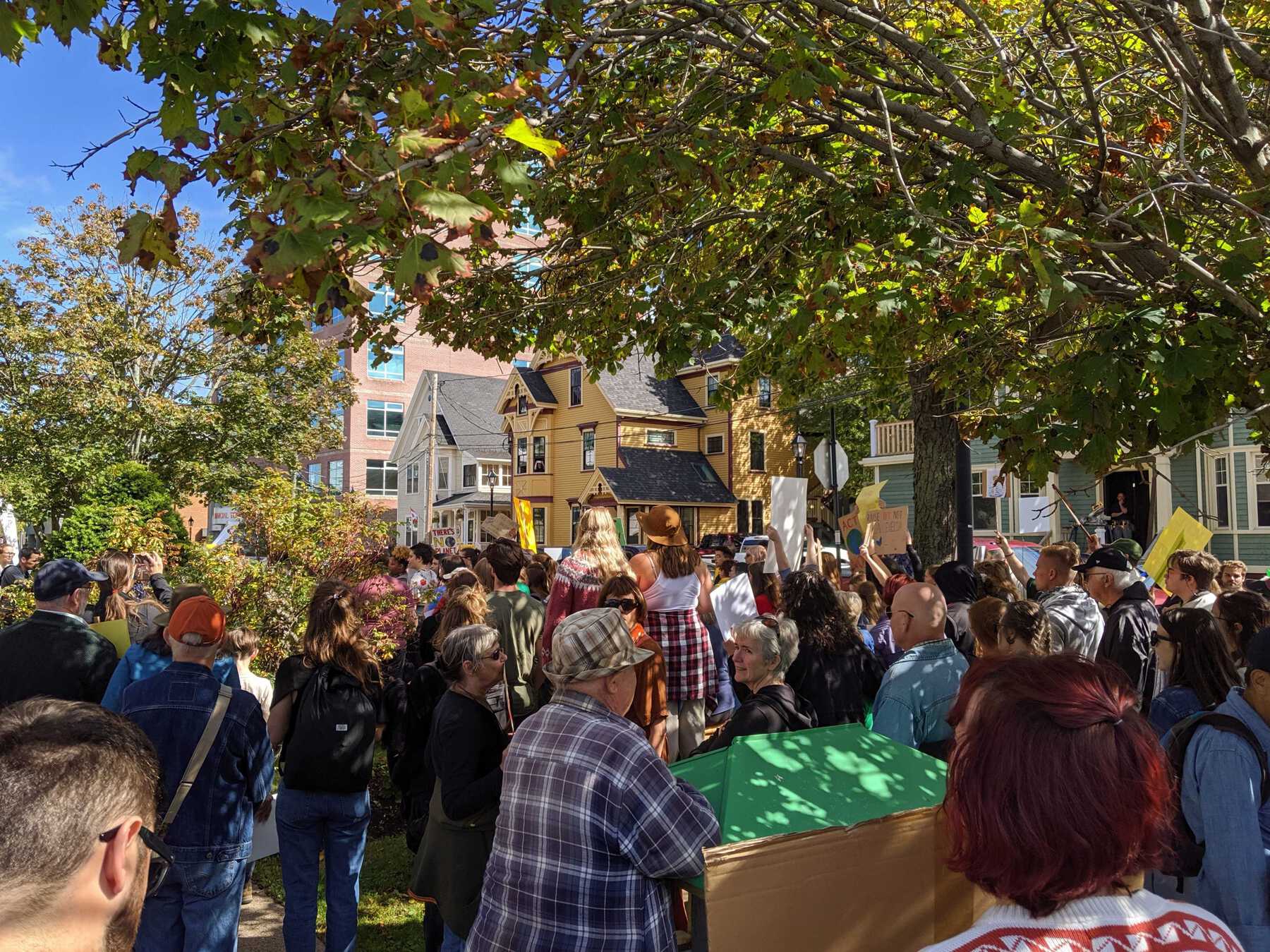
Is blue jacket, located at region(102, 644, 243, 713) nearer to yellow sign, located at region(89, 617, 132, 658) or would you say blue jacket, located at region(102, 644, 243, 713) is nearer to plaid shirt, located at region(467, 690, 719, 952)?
yellow sign, located at region(89, 617, 132, 658)

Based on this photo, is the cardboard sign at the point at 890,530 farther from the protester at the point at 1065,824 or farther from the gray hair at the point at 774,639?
the protester at the point at 1065,824

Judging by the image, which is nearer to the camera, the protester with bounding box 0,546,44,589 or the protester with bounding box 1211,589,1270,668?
the protester with bounding box 1211,589,1270,668

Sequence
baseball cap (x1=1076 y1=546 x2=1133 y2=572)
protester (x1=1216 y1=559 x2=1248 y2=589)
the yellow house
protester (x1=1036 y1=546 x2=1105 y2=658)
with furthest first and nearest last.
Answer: the yellow house < protester (x1=1216 y1=559 x2=1248 y2=589) < baseball cap (x1=1076 y1=546 x2=1133 y2=572) < protester (x1=1036 y1=546 x2=1105 y2=658)

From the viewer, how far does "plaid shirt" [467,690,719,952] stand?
99.4 inches

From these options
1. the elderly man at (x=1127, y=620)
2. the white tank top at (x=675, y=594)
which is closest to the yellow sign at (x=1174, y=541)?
the elderly man at (x=1127, y=620)

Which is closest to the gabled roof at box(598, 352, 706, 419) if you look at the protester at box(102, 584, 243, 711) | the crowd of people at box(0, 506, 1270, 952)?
the crowd of people at box(0, 506, 1270, 952)

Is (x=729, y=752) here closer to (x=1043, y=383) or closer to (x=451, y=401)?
(x=1043, y=383)

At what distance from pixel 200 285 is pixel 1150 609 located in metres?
22.8

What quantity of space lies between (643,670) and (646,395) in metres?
34.3

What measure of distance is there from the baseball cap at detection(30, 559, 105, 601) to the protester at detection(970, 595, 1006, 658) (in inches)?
188

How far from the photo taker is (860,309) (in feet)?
A: 17.4

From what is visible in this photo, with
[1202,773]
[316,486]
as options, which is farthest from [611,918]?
[316,486]

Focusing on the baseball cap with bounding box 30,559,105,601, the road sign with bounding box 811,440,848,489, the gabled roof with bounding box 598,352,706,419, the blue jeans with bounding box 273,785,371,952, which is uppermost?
the gabled roof with bounding box 598,352,706,419

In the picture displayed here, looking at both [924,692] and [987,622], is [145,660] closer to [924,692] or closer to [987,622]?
[924,692]
